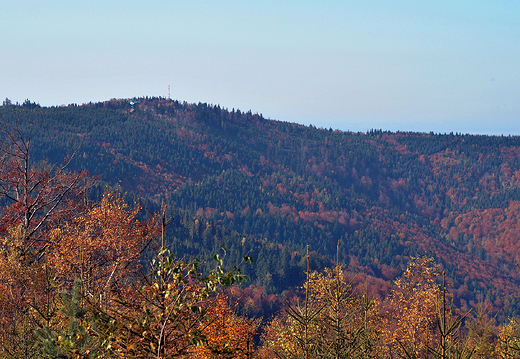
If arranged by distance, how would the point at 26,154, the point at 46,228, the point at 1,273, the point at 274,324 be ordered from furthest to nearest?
the point at 274,324, the point at 46,228, the point at 26,154, the point at 1,273

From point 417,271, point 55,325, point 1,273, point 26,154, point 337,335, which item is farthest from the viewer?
point 417,271

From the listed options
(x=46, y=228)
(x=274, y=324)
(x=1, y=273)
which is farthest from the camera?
(x=274, y=324)

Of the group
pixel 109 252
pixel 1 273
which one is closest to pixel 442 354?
pixel 1 273

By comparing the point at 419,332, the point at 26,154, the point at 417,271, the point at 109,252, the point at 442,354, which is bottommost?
the point at 419,332

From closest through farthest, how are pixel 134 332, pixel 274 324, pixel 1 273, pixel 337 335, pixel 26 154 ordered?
pixel 134 332, pixel 337 335, pixel 1 273, pixel 26 154, pixel 274 324

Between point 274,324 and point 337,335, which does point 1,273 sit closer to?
point 337,335

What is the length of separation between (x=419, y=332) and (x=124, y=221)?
1176 inches

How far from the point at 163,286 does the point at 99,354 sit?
1.89 m

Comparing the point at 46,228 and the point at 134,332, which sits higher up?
the point at 134,332

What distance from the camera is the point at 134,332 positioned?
9.05 m

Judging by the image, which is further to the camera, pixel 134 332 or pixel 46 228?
pixel 46 228

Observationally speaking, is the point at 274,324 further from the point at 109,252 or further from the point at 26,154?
the point at 26,154

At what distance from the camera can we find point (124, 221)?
33.2 meters

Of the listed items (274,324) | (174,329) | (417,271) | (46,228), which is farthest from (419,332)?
(174,329)
